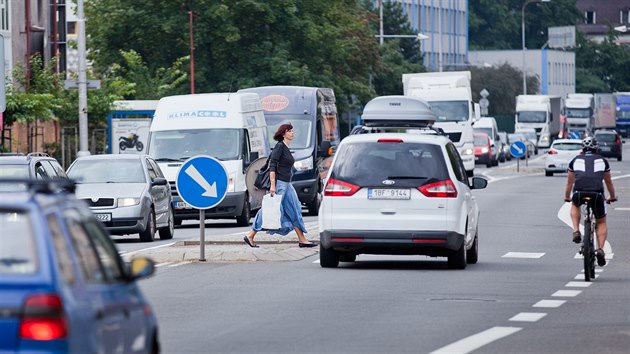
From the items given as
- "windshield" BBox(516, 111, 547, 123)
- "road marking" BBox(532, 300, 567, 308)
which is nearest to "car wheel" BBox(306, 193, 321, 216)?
"road marking" BBox(532, 300, 567, 308)

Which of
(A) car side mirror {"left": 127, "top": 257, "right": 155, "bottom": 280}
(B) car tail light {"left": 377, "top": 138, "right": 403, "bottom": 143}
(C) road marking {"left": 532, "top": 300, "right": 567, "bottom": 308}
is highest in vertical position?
(B) car tail light {"left": 377, "top": 138, "right": 403, "bottom": 143}

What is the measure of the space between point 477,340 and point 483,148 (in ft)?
241

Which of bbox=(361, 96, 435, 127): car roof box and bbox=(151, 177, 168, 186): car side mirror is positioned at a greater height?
bbox=(361, 96, 435, 127): car roof box

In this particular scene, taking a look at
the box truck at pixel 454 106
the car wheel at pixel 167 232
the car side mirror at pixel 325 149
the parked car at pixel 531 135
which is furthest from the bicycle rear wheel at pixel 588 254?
the parked car at pixel 531 135

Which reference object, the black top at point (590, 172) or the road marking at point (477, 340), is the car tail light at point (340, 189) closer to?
the black top at point (590, 172)

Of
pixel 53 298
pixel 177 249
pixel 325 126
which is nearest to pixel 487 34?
pixel 325 126

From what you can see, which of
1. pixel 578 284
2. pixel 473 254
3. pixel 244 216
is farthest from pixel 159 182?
pixel 578 284

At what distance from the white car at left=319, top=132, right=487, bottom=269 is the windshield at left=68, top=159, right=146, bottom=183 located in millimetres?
8832

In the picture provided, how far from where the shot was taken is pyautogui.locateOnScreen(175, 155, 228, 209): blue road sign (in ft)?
70.2

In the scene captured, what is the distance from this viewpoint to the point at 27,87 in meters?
53.2

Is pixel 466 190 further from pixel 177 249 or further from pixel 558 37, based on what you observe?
pixel 558 37

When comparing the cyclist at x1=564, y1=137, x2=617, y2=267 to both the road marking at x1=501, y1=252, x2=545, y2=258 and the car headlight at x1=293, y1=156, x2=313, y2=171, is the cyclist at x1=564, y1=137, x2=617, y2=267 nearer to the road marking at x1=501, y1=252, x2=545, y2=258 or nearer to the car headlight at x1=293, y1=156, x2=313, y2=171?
the road marking at x1=501, y1=252, x2=545, y2=258

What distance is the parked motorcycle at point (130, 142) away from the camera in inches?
1922

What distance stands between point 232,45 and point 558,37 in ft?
317
